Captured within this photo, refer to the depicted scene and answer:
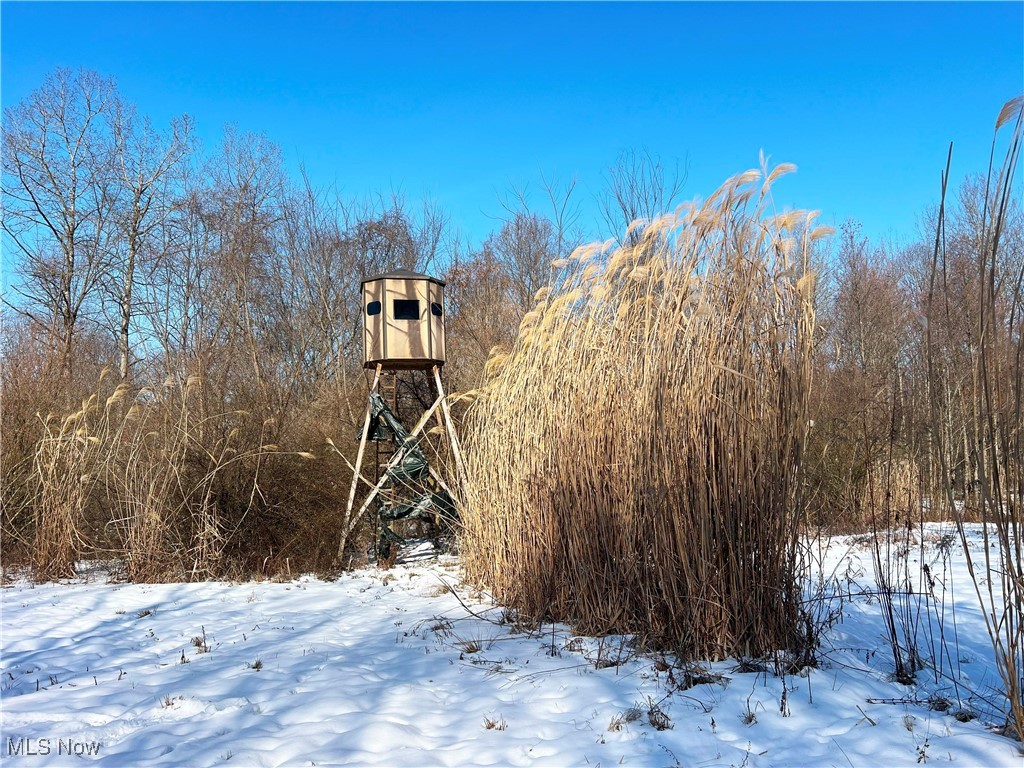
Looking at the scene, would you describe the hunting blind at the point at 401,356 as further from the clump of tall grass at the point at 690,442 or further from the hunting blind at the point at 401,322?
the clump of tall grass at the point at 690,442

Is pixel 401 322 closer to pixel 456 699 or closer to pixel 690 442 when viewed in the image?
pixel 690 442

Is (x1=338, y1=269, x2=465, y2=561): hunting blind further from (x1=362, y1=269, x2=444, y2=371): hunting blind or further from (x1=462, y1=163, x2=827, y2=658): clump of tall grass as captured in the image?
(x1=462, y1=163, x2=827, y2=658): clump of tall grass

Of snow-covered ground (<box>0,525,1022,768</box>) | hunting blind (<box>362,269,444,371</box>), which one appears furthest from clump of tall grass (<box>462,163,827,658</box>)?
hunting blind (<box>362,269,444,371</box>)

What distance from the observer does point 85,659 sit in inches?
138

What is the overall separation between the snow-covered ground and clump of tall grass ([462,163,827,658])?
0.83ft

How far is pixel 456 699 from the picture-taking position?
286 centimetres

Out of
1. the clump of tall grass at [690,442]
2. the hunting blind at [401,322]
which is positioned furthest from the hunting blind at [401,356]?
the clump of tall grass at [690,442]

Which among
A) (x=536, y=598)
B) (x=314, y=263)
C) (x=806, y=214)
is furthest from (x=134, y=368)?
(x=806, y=214)

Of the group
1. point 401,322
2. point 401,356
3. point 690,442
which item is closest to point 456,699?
point 690,442

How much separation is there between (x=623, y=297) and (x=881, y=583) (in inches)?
75.1

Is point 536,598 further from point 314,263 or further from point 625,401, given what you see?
point 314,263

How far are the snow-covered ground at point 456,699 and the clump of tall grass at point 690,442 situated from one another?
0.83ft

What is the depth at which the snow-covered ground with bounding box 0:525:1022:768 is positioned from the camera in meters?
2.29

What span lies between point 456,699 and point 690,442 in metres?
1.52
